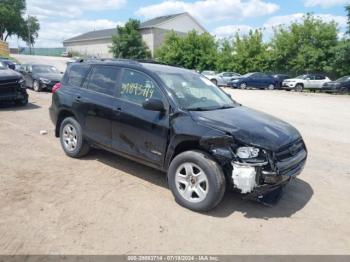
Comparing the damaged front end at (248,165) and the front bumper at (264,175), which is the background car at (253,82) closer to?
the front bumper at (264,175)

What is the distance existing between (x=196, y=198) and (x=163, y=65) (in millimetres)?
2494

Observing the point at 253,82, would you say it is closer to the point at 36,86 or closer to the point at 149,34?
the point at 36,86

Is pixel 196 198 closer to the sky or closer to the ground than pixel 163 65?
closer to the ground

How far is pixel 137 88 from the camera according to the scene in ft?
17.2

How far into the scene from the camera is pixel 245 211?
14.6 feet

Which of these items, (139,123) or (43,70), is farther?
(43,70)

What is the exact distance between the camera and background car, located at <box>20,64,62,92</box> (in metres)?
16.6

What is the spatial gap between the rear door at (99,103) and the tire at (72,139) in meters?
0.21

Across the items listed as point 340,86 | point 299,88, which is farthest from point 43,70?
point 340,86

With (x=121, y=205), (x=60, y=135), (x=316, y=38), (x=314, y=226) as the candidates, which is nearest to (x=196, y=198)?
(x=121, y=205)

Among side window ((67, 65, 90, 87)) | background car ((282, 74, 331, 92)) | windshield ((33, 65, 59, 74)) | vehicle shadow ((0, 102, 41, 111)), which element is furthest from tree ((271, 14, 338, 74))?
side window ((67, 65, 90, 87))

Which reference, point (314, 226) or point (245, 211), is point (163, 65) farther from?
point (314, 226)

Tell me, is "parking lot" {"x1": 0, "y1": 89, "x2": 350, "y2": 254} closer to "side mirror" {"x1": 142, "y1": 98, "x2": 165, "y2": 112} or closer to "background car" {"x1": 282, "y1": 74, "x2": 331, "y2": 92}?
"side mirror" {"x1": 142, "y1": 98, "x2": 165, "y2": 112}

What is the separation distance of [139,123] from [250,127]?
5.12 ft
